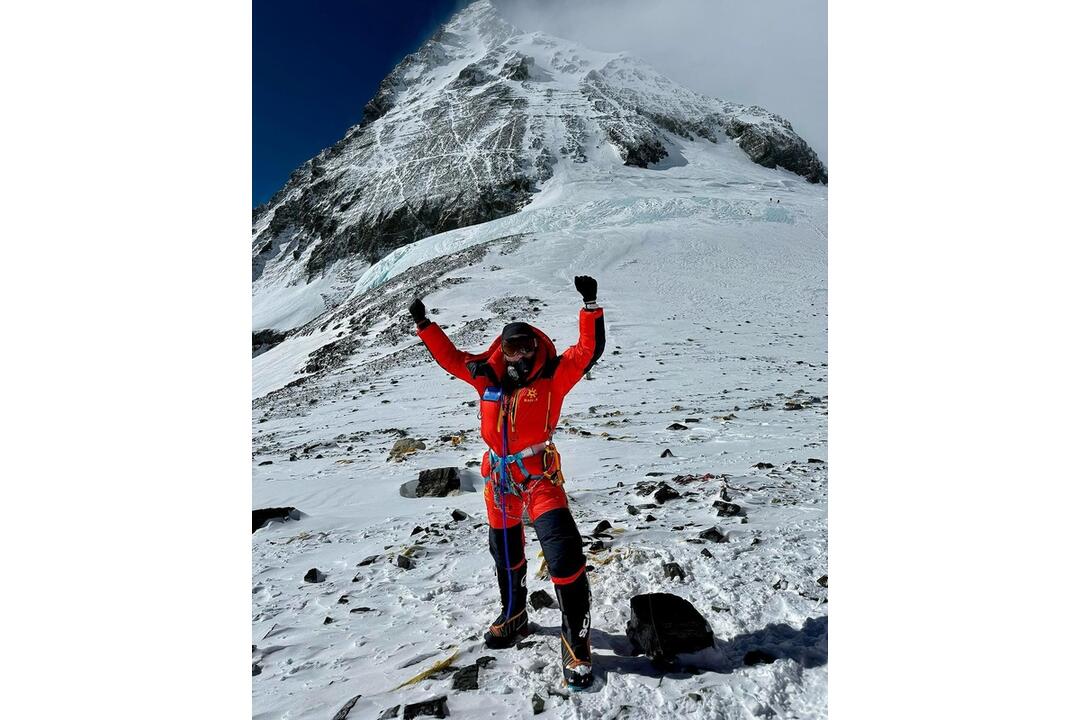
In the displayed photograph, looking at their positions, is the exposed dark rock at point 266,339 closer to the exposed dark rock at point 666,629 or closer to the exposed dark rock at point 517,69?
the exposed dark rock at point 666,629

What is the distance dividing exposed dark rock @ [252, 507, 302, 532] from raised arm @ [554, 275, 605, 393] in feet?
15.1

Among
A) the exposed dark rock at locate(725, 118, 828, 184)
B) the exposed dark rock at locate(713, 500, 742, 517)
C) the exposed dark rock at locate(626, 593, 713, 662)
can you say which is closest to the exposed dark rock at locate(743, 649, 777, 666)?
the exposed dark rock at locate(626, 593, 713, 662)

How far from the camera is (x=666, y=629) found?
11.5 feet

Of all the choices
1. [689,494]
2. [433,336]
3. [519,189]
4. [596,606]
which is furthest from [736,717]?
[519,189]

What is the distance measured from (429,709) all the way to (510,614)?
87cm

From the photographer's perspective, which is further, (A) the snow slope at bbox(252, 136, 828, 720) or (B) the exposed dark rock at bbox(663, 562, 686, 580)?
(B) the exposed dark rock at bbox(663, 562, 686, 580)

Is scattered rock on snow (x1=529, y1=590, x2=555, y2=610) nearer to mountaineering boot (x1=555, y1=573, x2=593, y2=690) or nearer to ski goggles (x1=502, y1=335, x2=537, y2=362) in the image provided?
mountaineering boot (x1=555, y1=573, x2=593, y2=690)

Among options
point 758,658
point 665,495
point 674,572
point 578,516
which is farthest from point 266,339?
point 758,658

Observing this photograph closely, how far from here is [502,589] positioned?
155 inches

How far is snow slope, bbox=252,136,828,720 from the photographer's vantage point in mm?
3398

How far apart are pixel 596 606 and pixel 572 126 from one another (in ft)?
289

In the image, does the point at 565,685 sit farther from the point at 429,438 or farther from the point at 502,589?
the point at 429,438

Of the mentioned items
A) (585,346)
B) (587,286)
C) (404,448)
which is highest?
(587,286)

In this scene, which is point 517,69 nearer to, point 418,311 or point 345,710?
point 418,311
